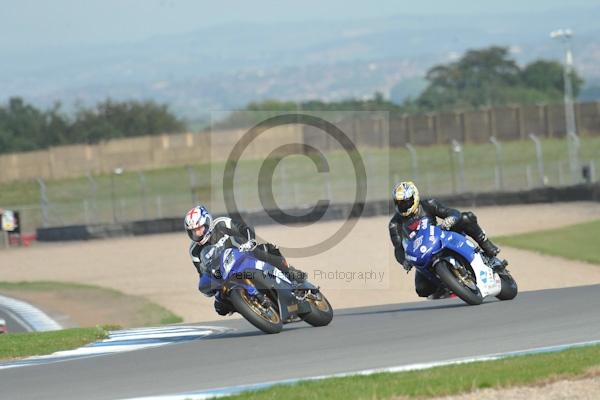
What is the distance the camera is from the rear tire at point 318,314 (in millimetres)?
13539

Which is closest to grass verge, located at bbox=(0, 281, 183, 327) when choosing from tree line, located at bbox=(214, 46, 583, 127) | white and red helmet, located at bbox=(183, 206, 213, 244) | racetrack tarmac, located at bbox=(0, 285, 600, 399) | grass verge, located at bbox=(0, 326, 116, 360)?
grass verge, located at bbox=(0, 326, 116, 360)

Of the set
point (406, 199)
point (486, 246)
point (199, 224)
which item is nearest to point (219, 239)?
point (199, 224)

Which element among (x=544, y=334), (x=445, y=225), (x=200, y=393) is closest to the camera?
(x=200, y=393)

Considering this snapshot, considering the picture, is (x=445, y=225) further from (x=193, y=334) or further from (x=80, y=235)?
(x=80, y=235)

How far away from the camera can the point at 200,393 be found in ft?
30.9

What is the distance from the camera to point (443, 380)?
9125 mm

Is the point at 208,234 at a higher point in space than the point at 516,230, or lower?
higher

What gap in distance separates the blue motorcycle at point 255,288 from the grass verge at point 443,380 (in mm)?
3343

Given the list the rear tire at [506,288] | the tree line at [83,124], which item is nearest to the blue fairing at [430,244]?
the rear tire at [506,288]

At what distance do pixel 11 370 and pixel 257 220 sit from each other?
27.3 meters

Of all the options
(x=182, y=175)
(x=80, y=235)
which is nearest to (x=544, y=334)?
(x=80, y=235)

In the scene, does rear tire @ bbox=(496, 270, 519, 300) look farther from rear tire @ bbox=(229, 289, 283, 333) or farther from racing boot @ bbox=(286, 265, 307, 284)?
rear tire @ bbox=(229, 289, 283, 333)

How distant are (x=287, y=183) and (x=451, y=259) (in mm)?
40313

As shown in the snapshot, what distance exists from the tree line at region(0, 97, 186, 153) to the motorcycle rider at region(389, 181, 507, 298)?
73.9 meters
